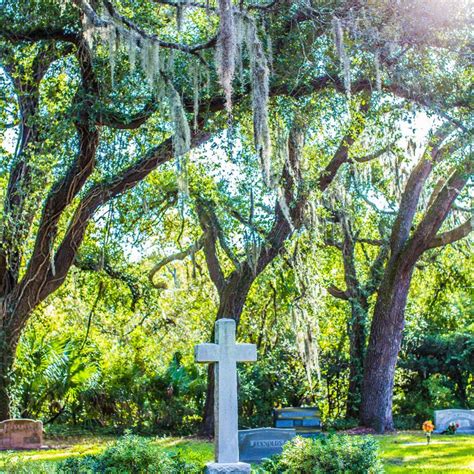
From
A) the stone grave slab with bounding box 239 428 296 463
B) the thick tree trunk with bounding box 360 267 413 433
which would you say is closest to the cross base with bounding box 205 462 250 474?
the stone grave slab with bounding box 239 428 296 463

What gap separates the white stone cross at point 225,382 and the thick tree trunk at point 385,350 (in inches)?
313

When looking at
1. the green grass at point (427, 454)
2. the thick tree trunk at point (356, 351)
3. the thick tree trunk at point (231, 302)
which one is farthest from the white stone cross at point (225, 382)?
the thick tree trunk at point (356, 351)

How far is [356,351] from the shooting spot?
55.4ft

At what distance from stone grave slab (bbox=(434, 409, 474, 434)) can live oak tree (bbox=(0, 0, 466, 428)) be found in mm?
6448

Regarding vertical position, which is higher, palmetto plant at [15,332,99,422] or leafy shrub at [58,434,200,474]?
palmetto plant at [15,332,99,422]

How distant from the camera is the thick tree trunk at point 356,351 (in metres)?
16.4

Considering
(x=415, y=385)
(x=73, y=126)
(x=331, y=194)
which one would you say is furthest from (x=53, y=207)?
(x=415, y=385)

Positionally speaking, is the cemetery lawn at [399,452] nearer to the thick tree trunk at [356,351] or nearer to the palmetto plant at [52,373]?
the palmetto plant at [52,373]

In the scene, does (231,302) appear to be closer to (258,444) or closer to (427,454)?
(258,444)

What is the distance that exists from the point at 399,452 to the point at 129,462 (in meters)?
5.25

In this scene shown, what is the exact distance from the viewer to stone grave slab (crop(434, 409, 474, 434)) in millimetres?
13891

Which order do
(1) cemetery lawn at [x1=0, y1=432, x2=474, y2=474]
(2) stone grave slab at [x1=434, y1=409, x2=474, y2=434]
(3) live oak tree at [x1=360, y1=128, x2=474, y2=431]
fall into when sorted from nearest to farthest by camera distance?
1. (1) cemetery lawn at [x1=0, y1=432, x2=474, y2=474]
2. (2) stone grave slab at [x1=434, y1=409, x2=474, y2=434]
3. (3) live oak tree at [x1=360, y1=128, x2=474, y2=431]

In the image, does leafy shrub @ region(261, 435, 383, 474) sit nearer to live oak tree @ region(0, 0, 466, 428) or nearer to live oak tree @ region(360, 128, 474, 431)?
live oak tree @ region(0, 0, 466, 428)

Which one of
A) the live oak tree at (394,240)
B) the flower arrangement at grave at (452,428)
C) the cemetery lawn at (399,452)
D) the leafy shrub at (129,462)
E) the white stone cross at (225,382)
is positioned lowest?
the cemetery lawn at (399,452)
